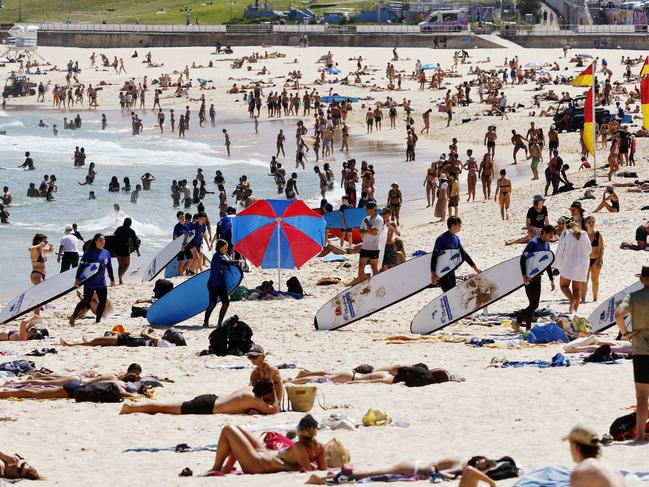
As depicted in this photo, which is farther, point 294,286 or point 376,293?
point 294,286

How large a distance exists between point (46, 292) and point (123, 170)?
79.9ft

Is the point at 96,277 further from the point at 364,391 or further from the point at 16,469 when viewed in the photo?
the point at 16,469

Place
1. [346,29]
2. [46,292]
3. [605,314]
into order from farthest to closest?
[346,29]
[46,292]
[605,314]

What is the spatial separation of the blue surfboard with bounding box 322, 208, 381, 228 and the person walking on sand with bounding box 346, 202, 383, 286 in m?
4.44

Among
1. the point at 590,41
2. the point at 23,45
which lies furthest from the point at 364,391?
the point at 23,45

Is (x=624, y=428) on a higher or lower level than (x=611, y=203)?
higher

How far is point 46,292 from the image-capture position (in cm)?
1527

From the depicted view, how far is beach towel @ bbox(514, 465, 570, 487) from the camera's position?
6.98 meters

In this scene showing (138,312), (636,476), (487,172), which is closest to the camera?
(636,476)

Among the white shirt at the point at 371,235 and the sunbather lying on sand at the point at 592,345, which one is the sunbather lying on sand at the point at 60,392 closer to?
the sunbather lying on sand at the point at 592,345

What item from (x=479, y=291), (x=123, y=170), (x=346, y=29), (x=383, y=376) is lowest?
(x=123, y=170)

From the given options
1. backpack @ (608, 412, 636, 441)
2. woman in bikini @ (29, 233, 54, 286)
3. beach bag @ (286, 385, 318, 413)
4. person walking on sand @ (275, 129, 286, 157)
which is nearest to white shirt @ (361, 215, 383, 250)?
woman in bikini @ (29, 233, 54, 286)

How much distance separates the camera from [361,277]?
16312 mm

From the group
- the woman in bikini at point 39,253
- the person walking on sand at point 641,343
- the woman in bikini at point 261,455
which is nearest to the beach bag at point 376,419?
the woman in bikini at point 261,455
